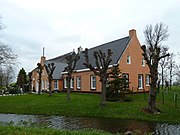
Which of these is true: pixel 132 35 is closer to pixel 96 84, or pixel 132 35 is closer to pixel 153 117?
pixel 96 84

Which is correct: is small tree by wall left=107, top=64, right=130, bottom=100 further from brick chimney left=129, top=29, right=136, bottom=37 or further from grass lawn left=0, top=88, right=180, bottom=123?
brick chimney left=129, top=29, right=136, bottom=37

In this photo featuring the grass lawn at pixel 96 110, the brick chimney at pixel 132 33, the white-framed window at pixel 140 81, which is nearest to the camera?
the grass lawn at pixel 96 110

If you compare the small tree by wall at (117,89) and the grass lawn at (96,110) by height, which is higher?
the small tree by wall at (117,89)

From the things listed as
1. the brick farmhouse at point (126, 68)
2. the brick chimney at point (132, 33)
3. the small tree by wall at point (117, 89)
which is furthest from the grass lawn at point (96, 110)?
the brick chimney at point (132, 33)

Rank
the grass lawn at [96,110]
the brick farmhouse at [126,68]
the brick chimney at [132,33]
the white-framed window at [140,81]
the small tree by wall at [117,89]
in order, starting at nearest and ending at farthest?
the grass lawn at [96,110] → the small tree by wall at [117,89] → the brick farmhouse at [126,68] → the brick chimney at [132,33] → the white-framed window at [140,81]

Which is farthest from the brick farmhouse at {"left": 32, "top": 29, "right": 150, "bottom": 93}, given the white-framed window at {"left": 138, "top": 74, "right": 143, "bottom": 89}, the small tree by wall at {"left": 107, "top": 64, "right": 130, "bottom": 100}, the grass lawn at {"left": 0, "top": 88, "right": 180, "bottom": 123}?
the grass lawn at {"left": 0, "top": 88, "right": 180, "bottom": 123}

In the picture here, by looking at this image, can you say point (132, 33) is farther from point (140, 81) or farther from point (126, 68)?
point (140, 81)

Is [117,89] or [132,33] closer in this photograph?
[117,89]

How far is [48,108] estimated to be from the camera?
20.7 metres

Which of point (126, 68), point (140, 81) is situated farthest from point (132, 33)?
point (140, 81)

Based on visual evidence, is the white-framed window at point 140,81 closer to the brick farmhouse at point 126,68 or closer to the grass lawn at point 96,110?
the brick farmhouse at point 126,68

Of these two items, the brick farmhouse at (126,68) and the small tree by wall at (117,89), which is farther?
the brick farmhouse at (126,68)

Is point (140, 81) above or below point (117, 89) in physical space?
above

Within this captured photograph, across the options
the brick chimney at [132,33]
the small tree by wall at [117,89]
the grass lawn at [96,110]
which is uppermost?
the brick chimney at [132,33]
